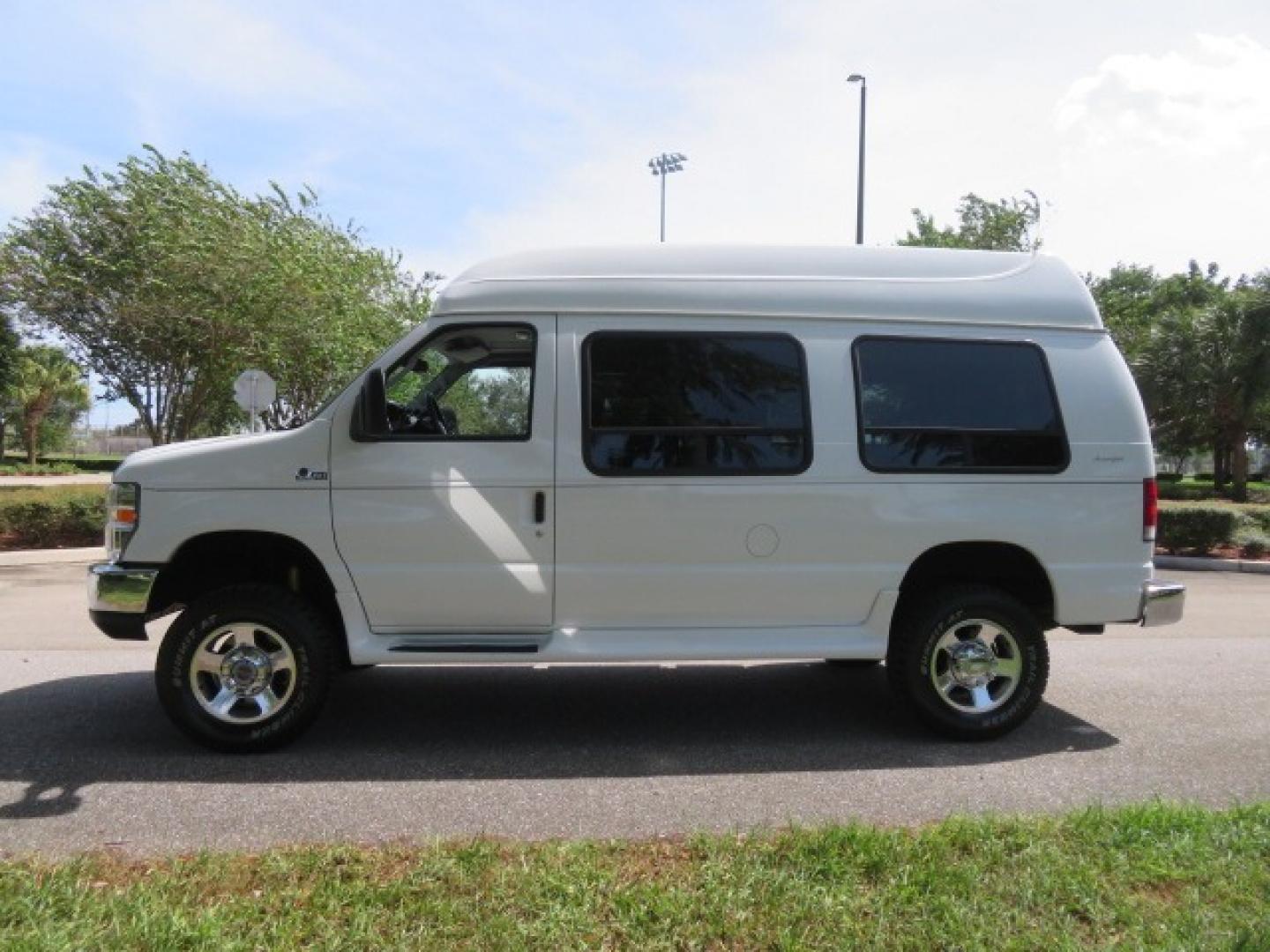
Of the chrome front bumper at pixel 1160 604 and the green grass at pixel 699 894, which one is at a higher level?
the chrome front bumper at pixel 1160 604

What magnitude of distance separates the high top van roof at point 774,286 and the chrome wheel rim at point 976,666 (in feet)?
5.44

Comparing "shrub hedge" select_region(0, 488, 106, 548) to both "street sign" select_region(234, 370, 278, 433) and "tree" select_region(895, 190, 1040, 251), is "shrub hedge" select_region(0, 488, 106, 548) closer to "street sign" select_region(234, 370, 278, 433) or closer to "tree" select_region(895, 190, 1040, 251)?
"street sign" select_region(234, 370, 278, 433)

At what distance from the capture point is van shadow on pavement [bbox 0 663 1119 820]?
4.84m

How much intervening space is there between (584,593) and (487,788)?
106 centimetres

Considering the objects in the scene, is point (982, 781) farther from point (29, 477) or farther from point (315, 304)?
point (29, 477)

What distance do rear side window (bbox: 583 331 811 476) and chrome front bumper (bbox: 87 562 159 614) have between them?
2244 millimetres

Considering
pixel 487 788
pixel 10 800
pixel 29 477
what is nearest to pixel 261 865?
pixel 487 788

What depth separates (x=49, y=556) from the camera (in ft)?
49.8

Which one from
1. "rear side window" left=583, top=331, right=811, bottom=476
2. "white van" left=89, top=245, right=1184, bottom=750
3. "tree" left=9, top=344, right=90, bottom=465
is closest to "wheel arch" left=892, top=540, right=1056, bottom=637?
"white van" left=89, top=245, right=1184, bottom=750

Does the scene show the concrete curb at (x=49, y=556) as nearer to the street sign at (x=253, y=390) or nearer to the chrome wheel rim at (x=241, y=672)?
the street sign at (x=253, y=390)

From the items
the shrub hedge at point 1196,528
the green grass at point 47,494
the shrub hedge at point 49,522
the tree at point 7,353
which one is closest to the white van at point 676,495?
the shrub hedge at point 1196,528

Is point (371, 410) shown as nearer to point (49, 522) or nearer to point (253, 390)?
point (49, 522)

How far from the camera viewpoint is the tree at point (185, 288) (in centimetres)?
2144

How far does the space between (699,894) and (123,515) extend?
3416 mm
